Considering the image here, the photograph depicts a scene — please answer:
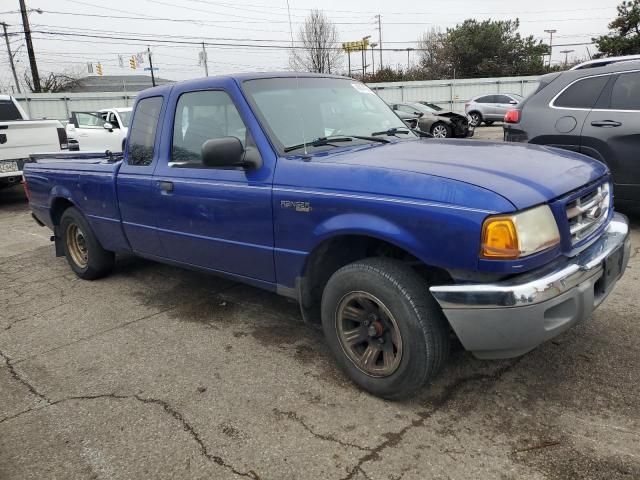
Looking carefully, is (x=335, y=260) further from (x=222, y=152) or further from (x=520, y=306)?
(x=520, y=306)

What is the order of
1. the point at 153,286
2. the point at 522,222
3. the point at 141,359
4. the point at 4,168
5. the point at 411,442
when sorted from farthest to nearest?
the point at 4,168 → the point at 153,286 → the point at 141,359 → the point at 411,442 → the point at 522,222

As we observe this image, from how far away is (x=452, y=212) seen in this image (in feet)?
7.94

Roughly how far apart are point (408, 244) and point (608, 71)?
14.7 feet

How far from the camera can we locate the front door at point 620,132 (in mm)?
5348

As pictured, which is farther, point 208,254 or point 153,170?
point 153,170

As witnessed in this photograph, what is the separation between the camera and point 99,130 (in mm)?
14422

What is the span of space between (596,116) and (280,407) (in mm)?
4734

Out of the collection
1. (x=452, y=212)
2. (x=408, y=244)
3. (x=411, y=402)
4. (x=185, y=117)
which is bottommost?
(x=411, y=402)

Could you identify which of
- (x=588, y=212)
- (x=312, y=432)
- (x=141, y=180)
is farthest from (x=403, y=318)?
(x=141, y=180)

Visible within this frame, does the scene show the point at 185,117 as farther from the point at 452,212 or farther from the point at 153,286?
the point at 452,212

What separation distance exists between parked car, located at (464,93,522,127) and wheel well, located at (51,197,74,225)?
21625 millimetres

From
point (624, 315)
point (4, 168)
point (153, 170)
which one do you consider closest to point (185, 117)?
point (153, 170)

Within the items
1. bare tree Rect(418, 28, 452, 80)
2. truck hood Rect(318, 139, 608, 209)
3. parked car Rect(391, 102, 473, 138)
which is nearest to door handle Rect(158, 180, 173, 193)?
truck hood Rect(318, 139, 608, 209)

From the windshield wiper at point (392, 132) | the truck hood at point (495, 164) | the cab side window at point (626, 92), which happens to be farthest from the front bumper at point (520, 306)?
the cab side window at point (626, 92)
